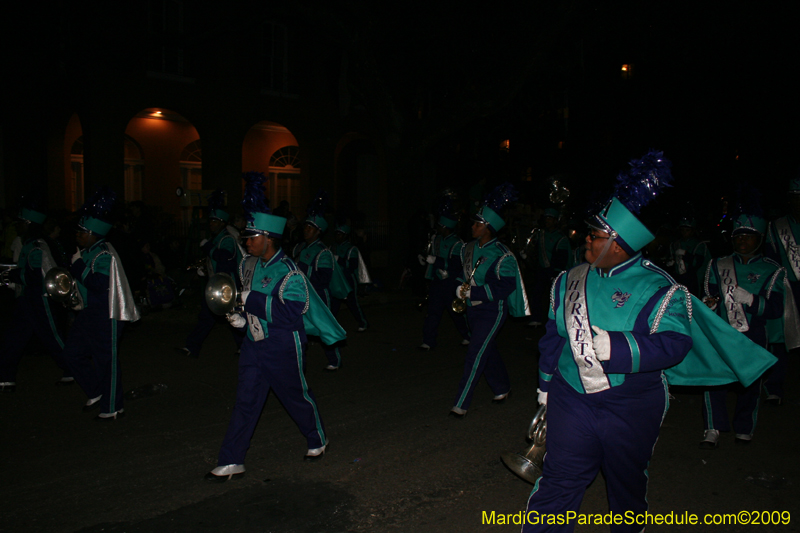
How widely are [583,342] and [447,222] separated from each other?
6513mm

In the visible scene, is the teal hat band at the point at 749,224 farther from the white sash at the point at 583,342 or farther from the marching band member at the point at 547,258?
the marching band member at the point at 547,258

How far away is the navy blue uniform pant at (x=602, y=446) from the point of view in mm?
3131

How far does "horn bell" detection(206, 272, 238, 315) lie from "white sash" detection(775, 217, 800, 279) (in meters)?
5.66

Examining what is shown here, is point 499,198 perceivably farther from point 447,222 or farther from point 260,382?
point 260,382

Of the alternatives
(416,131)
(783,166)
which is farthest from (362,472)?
(783,166)

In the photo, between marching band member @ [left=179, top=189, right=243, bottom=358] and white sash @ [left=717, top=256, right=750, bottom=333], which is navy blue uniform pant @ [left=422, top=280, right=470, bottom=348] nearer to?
marching band member @ [left=179, top=189, right=243, bottom=358]

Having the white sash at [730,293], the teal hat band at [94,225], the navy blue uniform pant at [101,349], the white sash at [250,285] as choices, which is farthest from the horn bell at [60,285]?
the white sash at [730,293]

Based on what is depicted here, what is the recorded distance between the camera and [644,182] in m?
3.24

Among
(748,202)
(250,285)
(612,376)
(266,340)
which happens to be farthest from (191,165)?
(612,376)

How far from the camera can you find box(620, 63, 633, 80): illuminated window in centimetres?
3553

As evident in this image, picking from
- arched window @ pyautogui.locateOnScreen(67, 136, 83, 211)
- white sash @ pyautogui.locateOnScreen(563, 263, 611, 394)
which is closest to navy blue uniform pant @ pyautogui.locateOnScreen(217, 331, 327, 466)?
white sash @ pyautogui.locateOnScreen(563, 263, 611, 394)

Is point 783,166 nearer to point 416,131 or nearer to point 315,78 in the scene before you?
point 416,131

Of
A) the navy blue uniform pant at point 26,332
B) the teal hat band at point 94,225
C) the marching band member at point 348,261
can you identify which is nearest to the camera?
the teal hat band at point 94,225

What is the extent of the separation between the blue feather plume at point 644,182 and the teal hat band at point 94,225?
4.73 meters
